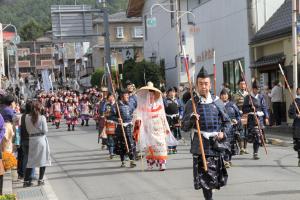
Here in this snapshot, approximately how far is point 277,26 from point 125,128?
543 inches

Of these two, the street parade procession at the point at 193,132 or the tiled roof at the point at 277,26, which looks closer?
the street parade procession at the point at 193,132

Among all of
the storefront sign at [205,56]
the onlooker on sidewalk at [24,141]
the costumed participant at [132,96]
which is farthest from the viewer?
the storefront sign at [205,56]

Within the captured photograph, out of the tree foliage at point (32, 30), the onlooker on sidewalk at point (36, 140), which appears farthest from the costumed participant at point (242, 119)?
the tree foliage at point (32, 30)

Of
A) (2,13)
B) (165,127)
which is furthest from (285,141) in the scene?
(2,13)

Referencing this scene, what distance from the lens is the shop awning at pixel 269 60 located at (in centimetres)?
2442

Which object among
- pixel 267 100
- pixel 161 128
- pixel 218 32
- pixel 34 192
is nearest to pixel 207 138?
pixel 34 192

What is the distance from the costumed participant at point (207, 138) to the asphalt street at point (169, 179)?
1322 millimetres

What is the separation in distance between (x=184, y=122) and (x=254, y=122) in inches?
263

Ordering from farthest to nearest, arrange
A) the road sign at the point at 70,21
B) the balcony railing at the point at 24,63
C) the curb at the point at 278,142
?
1. the balcony railing at the point at 24,63
2. the road sign at the point at 70,21
3. the curb at the point at 278,142

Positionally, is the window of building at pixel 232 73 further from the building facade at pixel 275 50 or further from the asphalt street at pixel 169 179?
the asphalt street at pixel 169 179

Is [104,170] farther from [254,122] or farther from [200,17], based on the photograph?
[200,17]

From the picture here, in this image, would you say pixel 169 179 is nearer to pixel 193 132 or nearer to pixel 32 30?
pixel 193 132

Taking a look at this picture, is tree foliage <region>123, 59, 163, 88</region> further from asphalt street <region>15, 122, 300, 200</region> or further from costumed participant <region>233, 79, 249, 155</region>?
costumed participant <region>233, 79, 249, 155</region>

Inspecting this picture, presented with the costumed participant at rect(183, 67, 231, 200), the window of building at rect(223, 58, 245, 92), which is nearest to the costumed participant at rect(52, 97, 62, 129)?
the window of building at rect(223, 58, 245, 92)
